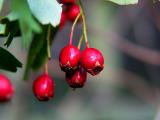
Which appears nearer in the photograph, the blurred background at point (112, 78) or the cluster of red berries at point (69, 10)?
the cluster of red berries at point (69, 10)

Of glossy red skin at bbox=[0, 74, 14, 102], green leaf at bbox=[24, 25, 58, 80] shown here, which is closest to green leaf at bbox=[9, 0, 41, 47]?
green leaf at bbox=[24, 25, 58, 80]

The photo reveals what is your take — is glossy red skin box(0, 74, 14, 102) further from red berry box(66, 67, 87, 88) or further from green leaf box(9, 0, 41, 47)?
green leaf box(9, 0, 41, 47)

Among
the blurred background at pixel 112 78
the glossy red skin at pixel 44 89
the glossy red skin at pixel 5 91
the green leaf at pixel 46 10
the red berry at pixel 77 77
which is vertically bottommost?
the blurred background at pixel 112 78

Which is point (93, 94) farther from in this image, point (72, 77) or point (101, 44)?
point (72, 77)

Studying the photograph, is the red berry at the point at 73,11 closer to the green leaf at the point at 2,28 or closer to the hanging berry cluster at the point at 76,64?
the hanging berry cluster at the point at 76,64

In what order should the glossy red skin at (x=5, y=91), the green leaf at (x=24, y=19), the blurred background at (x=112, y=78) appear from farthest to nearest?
→ 1. the blurred background at (x=112, y=78)
2. the glossy red skin at (x=5, y=91)
3. the green leaf at (x=24, y=19)

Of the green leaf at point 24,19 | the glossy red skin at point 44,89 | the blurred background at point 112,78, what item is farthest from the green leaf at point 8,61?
the blurred background at point 112,78
